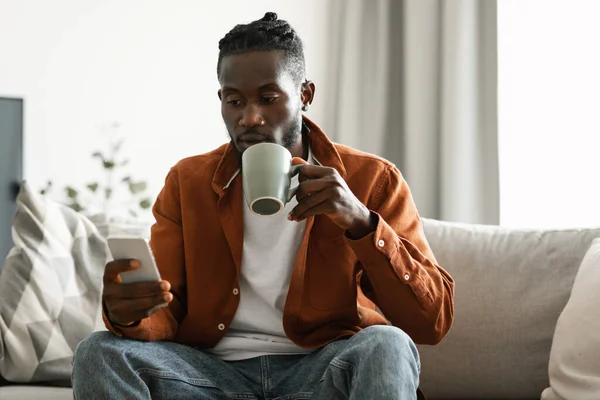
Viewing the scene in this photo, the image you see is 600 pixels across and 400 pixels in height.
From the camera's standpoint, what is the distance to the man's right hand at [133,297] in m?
1.49

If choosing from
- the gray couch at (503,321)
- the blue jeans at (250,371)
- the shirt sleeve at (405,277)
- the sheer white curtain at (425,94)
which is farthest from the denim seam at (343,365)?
the sheer white curtain at (425,94)

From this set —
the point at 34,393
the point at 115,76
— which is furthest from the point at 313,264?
the point at 115,76

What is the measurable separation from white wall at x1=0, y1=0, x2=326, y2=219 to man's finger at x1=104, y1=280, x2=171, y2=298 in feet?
5.60

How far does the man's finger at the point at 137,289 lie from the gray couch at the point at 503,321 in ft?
2.39

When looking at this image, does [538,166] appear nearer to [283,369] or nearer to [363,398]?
[283,369]

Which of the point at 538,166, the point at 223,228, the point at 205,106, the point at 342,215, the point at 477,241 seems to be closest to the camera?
the point at 342,215

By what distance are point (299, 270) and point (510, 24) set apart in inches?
59.5

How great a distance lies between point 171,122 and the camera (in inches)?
128

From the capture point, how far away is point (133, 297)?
1.50 metres

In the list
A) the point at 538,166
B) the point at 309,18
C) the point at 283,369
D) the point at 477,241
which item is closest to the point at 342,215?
the point at 283,369

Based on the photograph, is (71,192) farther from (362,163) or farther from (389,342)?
(389,342)

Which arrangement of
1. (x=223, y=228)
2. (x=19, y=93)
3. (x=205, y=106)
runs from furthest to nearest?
(x=205, y=106)
(x=19, y=93)
(x=223, y=228)

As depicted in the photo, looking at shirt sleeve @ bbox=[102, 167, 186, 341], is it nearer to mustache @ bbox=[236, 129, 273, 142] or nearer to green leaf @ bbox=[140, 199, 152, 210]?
mustache @ bbox=[236, 129, 273, 142]

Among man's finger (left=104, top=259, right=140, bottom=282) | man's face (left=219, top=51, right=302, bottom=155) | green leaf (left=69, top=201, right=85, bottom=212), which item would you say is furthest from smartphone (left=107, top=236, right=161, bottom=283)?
green leaf (left=69, top=201, right=85, bottom=212)
